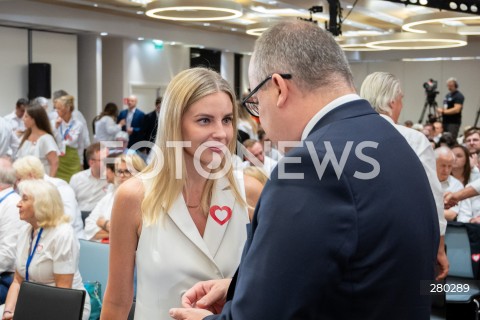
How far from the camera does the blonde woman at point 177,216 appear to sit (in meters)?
1.78

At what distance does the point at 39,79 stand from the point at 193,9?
3.63 m

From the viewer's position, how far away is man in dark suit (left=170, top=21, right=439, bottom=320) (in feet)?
3.59

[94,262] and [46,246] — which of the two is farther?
[94,262]

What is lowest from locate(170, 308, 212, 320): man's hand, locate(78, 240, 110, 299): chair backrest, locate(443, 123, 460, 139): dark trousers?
locate(78, 240, 110, 299): chair backrest

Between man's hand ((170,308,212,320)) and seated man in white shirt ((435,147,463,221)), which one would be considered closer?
man's hand ((170,308,212,320))

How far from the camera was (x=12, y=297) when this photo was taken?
3758 millimetres

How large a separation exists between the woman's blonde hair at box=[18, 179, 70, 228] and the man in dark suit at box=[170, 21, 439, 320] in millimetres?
2565

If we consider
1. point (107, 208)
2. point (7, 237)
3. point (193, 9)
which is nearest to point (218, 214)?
point (7, 237)

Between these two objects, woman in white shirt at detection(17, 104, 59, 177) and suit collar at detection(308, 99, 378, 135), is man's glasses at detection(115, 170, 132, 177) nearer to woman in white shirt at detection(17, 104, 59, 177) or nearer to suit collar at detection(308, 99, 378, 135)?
woman in white shirt at detection(17, 104, 59, 177)

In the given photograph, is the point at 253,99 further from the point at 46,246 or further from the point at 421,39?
the point at 421,39

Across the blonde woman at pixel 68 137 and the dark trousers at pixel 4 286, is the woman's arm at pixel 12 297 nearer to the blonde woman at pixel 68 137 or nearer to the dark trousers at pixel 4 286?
the dark trousers at pixel 4 286

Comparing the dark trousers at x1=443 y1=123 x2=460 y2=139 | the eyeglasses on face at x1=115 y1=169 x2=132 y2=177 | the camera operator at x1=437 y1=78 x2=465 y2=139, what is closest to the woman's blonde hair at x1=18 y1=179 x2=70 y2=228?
the eyeglasses on face at x1=115 y1=169 x2=132 y2=177

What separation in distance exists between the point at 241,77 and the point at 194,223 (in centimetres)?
1762

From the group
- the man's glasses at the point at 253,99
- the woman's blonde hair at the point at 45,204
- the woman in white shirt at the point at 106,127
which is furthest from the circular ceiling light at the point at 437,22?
the man's glasses at the point at 253,99
